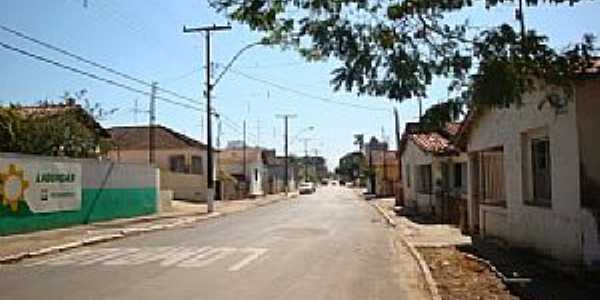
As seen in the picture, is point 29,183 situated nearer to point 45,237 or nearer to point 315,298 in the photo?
point 45,237

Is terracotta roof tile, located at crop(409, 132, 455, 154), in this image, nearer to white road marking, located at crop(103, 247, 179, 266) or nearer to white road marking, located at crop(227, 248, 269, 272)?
white road marking, located at crop(227, 248, 269, 272)

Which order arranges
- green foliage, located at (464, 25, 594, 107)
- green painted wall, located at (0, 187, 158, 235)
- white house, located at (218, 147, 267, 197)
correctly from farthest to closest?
white house, located at (218, 147, 267, 197), green painted wall, located at (0, 187, 158, 235), green foliage, located at (464, 25, 594, 107)

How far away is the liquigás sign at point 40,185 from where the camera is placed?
26.8m

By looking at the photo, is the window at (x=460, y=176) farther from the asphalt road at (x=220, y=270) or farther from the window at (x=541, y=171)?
the window at (x=541, y=171)

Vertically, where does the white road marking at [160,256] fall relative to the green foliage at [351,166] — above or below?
below

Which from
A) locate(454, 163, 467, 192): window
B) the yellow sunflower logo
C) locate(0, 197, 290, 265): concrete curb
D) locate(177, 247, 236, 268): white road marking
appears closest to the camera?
locate(177, 247, 236, 268): white road marking

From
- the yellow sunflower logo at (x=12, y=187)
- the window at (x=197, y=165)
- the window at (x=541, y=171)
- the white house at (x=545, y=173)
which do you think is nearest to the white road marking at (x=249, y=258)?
the white house at (x=545, y=173)

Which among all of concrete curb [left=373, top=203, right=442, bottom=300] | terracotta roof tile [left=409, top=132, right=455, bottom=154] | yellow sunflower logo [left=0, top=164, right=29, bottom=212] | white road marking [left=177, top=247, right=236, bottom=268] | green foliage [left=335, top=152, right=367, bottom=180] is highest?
green foliage [left=335, top=152, right=367, bottom=180]

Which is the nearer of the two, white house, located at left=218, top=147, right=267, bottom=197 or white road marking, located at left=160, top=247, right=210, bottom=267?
white road marking, located at left=160, top=247, right=210, bottom=267

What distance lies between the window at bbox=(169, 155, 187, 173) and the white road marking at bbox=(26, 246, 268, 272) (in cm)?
4998

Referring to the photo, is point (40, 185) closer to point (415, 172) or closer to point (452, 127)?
point (452, 127)

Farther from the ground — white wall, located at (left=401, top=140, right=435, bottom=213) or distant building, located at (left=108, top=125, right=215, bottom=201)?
distant building, located at (left=108, top=125, right=215, bottom=201)

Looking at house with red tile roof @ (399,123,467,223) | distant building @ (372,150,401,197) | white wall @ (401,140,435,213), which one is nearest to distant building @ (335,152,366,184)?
distant building @ (372,150,401,197)

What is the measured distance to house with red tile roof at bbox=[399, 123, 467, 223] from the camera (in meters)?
33.8
